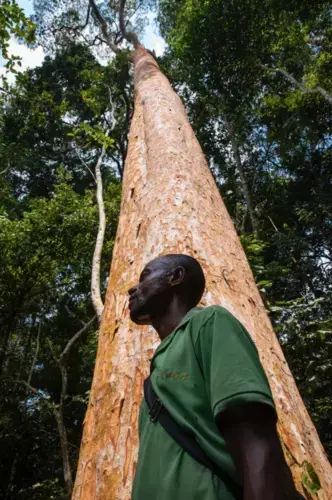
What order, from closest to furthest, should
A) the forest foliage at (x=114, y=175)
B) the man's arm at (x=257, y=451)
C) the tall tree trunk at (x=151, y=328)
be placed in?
the man's arm at (x=257, y=451) < the tall tree trunk at (x=151, y=328) < the forest foliage at (x=114, y=175)

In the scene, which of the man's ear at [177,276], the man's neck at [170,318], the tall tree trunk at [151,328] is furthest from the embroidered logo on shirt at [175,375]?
the tall tree trunk at [151,328]

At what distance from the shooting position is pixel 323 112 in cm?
1429

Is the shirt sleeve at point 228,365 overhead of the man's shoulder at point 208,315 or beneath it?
beneath

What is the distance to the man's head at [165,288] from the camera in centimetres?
125

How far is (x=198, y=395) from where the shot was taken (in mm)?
Result: 893

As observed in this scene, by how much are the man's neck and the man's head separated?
0.04 ft

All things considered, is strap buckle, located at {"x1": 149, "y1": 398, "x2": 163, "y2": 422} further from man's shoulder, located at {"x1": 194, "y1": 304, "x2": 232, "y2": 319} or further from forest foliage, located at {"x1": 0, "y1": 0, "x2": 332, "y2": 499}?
forest foliage, located at {"x1": 0, "y1": 0, "x2": 332, "y2": 499}

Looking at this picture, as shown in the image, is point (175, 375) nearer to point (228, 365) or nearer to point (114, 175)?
point (228, 365)

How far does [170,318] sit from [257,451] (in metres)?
0.55

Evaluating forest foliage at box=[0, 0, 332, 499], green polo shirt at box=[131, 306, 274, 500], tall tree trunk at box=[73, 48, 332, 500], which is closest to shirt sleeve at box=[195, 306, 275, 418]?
green polo shirt at box=[131, 306, 274, 500]

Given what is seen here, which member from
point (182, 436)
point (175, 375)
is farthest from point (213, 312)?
point (182, 436)

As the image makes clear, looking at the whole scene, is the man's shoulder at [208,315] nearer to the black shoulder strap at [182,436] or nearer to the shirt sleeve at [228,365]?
the shirt sleeve at [228,365]

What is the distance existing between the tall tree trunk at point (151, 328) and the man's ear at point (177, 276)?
24.4 inches

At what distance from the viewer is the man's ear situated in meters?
1.26
